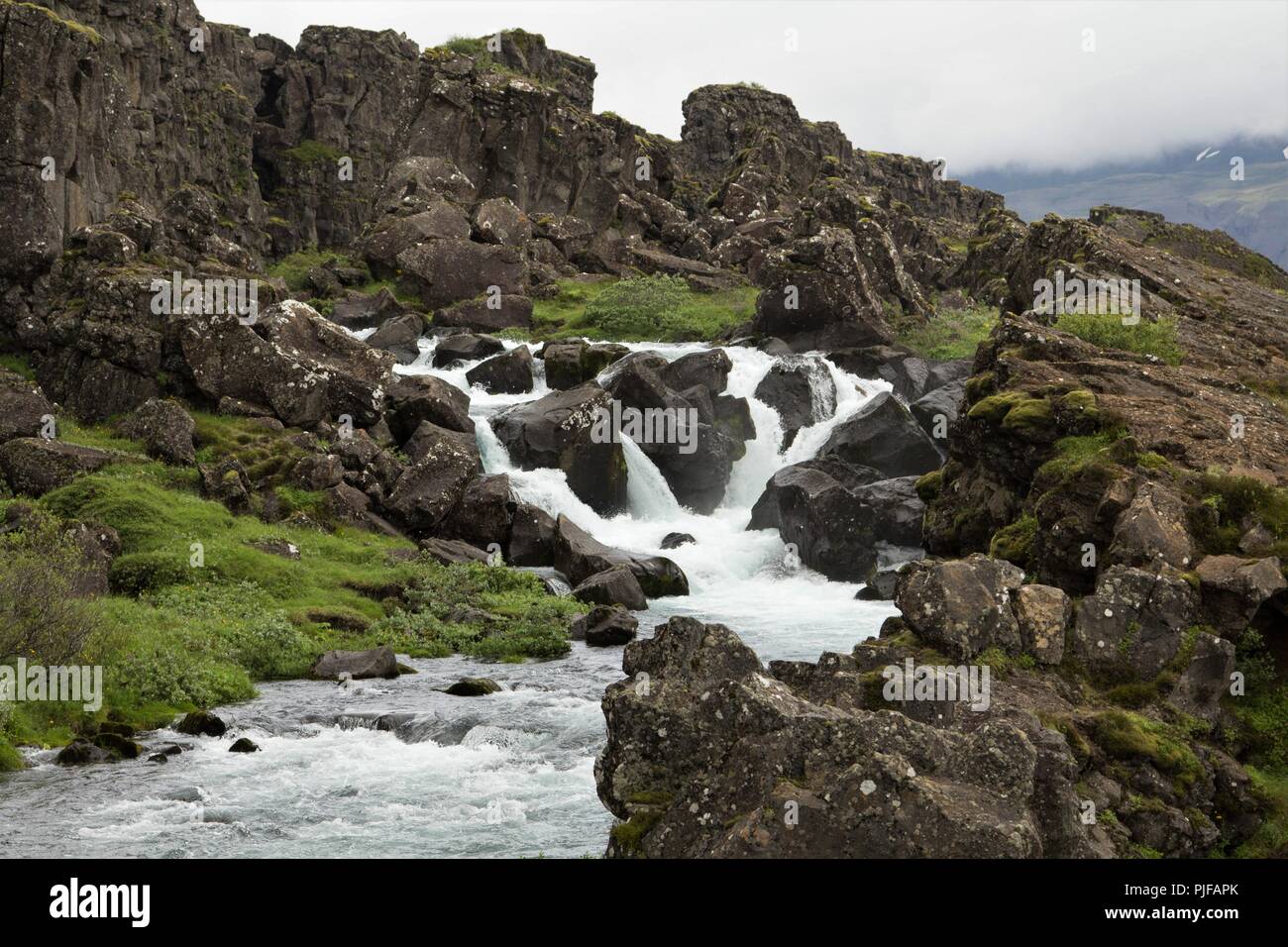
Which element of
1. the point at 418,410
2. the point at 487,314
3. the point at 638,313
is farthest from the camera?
the point at 638,313

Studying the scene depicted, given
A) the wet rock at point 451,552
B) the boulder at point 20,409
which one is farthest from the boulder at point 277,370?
the wet rock at point 451,552

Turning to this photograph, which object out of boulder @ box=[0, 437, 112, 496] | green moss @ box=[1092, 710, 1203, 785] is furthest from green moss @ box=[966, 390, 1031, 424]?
boulder @ box=[0, 437, 112, 496]

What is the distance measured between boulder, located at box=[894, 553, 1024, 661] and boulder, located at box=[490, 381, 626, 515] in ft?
87.2

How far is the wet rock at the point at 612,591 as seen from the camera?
36094 mm

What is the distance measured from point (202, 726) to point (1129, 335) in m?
26.7

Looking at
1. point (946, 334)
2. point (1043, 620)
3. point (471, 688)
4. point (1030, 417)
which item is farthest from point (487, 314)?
point (1043, 620)

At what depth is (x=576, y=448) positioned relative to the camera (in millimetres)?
45562

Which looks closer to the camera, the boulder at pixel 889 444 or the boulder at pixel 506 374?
the boulder at pixel 889 444

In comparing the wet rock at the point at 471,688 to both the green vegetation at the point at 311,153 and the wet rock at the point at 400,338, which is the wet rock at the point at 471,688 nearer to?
the wet rock at the point at 400,338

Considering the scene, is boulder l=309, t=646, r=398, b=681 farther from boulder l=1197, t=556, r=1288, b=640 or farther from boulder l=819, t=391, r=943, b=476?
boulder l=819, t=391, r=943, b=476

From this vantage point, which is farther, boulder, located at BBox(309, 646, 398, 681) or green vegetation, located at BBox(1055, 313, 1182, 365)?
green vegetation, located at BBox(1055, 313, 1182, 365)

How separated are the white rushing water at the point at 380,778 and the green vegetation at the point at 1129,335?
33.8ft

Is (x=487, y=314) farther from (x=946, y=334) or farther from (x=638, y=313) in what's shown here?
(x=946, y=334)

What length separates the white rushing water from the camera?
54.6 feet
